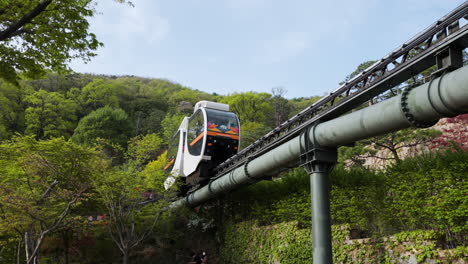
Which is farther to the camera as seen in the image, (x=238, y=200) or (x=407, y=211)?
(x=238, y=200)

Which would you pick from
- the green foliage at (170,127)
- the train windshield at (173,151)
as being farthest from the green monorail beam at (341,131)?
the green foliage at (170,127)

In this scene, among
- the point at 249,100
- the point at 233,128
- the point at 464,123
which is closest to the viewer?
the point at 464,123

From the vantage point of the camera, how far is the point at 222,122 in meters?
17.1

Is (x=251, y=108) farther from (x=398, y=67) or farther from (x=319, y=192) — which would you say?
(x=398, y=67)

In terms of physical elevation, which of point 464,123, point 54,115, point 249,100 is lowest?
point 464,123

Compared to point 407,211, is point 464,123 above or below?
above

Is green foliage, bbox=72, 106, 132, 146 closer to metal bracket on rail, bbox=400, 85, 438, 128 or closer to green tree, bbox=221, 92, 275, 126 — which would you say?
green tree, bbox=221, 92, 275, 126

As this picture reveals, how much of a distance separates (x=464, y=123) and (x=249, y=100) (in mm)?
38581

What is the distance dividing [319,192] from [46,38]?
23.0 feet

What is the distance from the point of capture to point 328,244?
24.6 ft

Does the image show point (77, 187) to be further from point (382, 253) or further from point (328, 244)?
point (382, 253)

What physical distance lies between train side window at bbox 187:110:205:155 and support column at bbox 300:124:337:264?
891 centimetres

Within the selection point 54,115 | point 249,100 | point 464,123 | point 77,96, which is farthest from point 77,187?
point 77,96

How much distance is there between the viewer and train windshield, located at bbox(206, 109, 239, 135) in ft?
55.0
